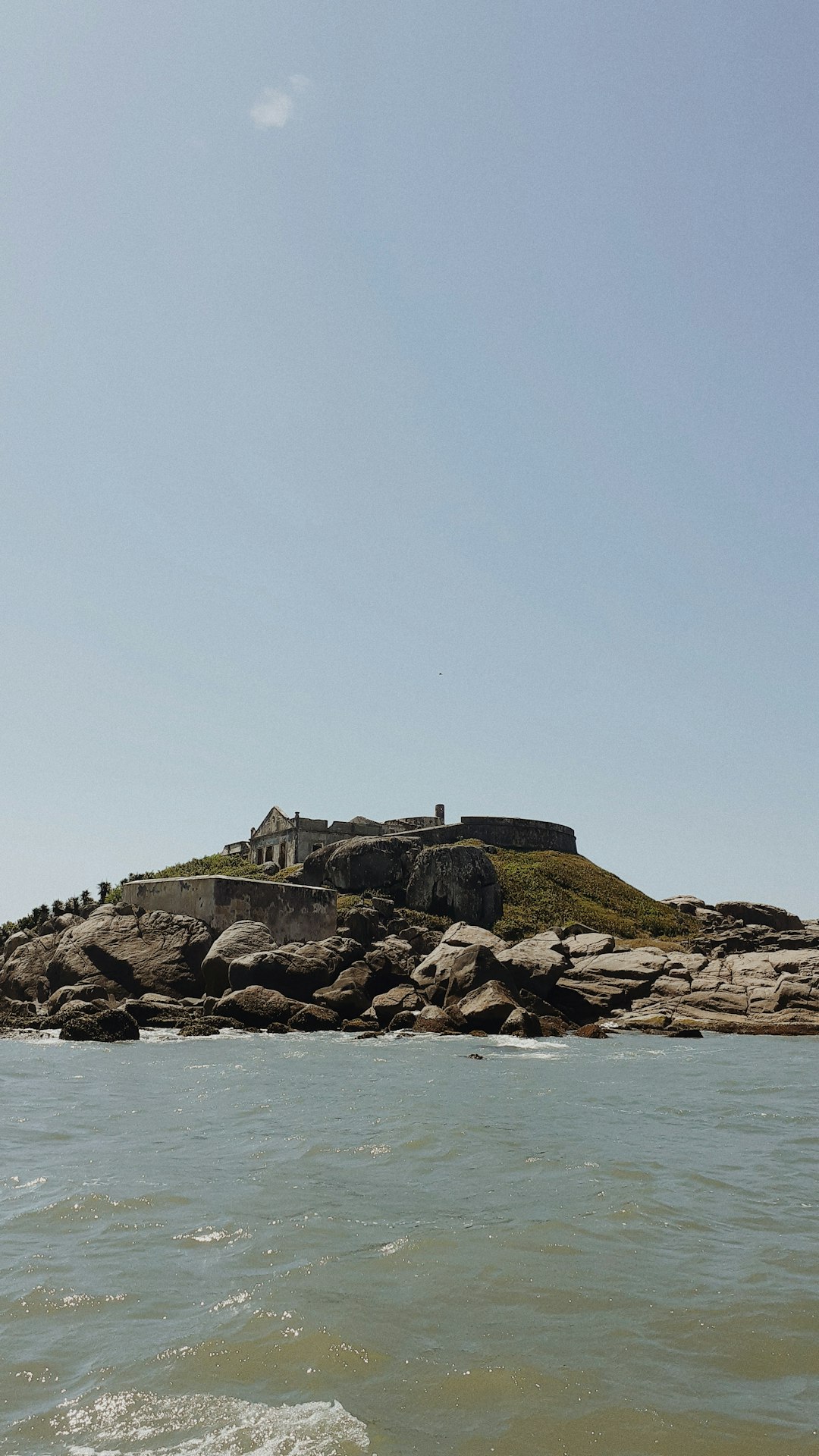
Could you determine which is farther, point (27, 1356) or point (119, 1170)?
point (119, 1170)

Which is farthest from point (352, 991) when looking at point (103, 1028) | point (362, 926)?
point (362, 926)

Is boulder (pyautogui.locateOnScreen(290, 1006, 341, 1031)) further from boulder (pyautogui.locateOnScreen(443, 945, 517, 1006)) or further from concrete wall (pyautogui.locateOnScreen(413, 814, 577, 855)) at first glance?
concrete wall (pyautogui.locateOnScreen(413, 814, 577, 855))

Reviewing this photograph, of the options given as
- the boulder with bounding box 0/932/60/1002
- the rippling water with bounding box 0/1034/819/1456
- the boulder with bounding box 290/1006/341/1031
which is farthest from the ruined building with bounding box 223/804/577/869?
the rippling water with bounding box 0/1034/819/1456

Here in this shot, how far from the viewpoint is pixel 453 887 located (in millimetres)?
49406

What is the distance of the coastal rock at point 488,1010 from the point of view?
25.0 m

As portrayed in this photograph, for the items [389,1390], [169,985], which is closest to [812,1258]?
[389,1390]

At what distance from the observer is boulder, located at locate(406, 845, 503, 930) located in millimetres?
49219

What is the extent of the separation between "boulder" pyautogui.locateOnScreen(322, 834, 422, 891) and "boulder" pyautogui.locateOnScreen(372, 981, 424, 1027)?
22.4 metres

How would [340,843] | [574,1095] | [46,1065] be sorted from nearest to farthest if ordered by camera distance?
[574,1095] → [46,1065] → [340,843]

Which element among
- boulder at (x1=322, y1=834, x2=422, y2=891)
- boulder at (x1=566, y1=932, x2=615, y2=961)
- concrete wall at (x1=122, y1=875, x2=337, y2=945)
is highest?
boulder at (x1=322, y1=834, x2=422, y2=891)

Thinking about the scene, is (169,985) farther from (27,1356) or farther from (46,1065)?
(27,1356)

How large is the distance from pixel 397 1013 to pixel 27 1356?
21525mm

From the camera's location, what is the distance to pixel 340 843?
5247 centimetres

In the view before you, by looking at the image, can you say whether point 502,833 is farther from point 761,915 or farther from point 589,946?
point 589,946
